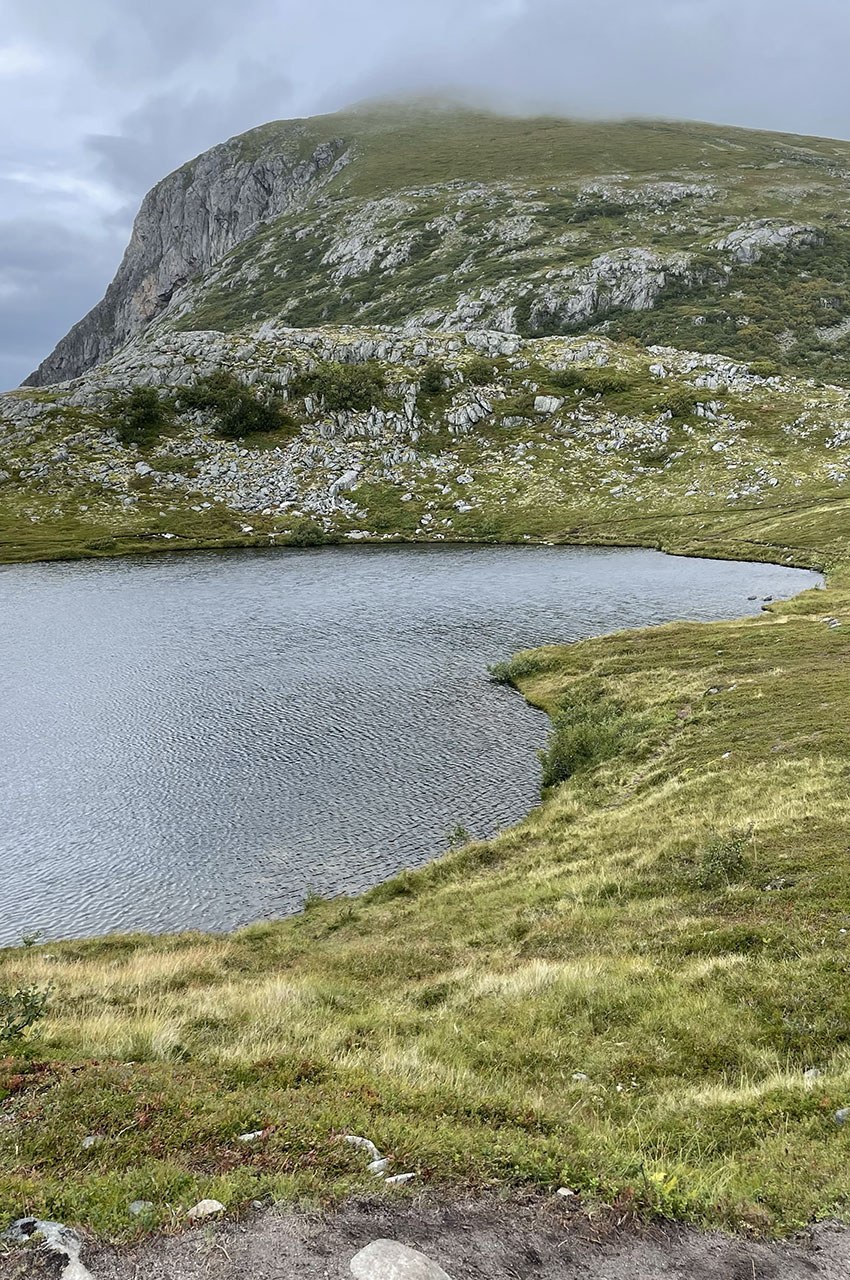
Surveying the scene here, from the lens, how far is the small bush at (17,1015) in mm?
11720

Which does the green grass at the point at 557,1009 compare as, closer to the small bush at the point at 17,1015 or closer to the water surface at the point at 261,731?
the small bush at the point at 17,1015

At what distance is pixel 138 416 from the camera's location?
147875mm

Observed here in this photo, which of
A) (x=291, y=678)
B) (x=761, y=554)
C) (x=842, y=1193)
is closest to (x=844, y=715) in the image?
(x=842, y=1193)

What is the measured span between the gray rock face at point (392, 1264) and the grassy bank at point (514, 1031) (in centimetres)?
116

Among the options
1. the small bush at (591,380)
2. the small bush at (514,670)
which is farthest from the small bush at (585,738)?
the small bush at (591,380)

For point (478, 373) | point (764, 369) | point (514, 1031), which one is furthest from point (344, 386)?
point (514, 1031)

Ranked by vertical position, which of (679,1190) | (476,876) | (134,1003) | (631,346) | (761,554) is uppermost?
(631,346)

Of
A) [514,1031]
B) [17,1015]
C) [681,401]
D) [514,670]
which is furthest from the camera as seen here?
[681,401]

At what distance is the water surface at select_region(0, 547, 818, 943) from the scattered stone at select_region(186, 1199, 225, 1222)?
60.7ft

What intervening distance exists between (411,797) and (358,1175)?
25409mm

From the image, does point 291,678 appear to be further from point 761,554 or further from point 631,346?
point 631,346

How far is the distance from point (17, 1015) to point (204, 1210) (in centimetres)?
795

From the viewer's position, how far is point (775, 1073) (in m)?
11.2

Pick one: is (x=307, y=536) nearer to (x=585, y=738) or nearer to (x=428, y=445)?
(x=428, y=445)
